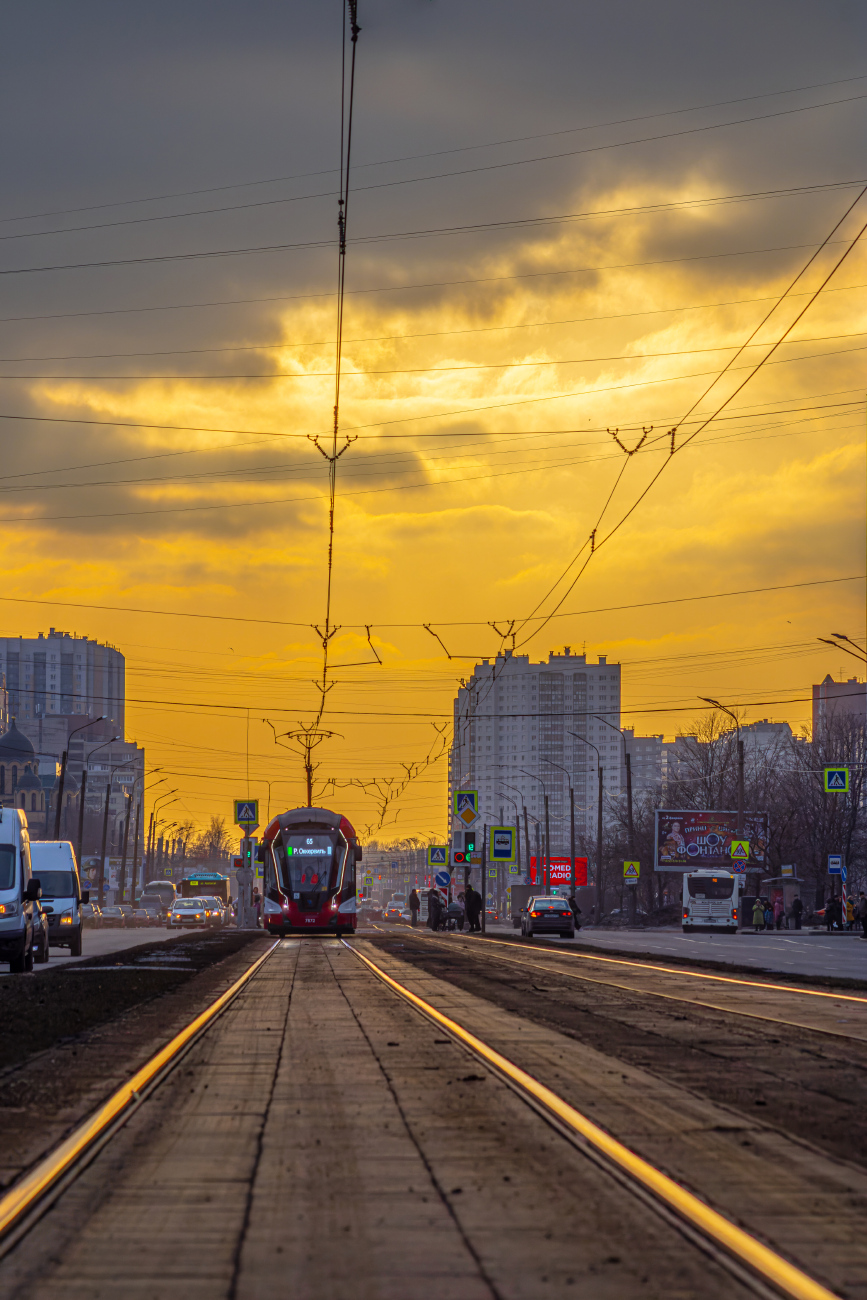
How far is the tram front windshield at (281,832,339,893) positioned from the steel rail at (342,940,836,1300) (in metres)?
30.8

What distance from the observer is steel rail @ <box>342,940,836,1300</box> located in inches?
194

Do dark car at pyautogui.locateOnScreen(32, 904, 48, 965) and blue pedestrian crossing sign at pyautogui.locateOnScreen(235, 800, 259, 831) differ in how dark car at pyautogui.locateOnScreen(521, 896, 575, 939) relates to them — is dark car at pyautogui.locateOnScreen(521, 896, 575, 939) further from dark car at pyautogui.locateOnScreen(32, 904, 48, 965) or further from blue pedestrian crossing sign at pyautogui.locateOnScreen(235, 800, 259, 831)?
dark car at pyautogui.locateOnScreen(32, 904, 48, 965)

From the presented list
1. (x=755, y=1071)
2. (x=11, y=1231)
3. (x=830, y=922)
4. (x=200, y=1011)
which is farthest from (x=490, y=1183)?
(x=830, y=922)

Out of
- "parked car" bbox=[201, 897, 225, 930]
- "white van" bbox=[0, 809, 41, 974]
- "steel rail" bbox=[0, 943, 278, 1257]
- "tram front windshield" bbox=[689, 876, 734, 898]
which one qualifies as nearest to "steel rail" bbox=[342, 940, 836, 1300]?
"steel rail" bbox=[0, 943, 278, 1257]

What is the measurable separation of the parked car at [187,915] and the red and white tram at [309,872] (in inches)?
1001

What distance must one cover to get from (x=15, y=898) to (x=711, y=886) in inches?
1859

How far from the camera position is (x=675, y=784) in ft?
382

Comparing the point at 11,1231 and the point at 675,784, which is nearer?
the point at 11,1231

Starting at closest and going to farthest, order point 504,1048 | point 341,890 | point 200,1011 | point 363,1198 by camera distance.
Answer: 1. point 363,1198
2. point 504,1048
3. point 200,1011
4. point 341,890

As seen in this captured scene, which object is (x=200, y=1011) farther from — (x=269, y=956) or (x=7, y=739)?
(x=7, y=739)

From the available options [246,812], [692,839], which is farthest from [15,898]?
[692,839]

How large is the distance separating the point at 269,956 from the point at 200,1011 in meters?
14.4

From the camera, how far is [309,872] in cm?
4116

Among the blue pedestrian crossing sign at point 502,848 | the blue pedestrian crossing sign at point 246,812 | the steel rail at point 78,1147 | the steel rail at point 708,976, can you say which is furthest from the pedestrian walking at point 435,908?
the steel rail at point 78,1147
